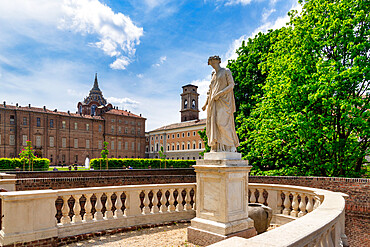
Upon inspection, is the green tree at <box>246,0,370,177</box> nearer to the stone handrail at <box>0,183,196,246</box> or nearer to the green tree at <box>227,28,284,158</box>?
the green tree at <box>227,28,284,158</box>

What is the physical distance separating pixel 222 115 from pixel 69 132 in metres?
67.5

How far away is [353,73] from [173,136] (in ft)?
227

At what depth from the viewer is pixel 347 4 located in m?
11.8

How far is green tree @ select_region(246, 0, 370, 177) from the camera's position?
11070 mm

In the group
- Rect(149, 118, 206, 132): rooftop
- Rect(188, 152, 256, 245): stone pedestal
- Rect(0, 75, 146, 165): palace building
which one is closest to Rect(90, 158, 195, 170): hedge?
Rect(149, 118, 206, 132): rooftop

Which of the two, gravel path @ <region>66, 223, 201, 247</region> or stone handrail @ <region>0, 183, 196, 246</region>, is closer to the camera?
stone handrail @ <region>0, 183, 196, 246</region>

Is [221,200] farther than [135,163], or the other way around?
[135,163]

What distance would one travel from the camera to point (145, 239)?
19.5 ft

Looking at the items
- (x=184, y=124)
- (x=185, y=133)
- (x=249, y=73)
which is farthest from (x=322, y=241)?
(x=184, y=124)

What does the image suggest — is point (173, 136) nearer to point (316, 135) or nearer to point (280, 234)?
point (316, 135)

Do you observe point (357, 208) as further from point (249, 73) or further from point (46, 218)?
point (249, 73)

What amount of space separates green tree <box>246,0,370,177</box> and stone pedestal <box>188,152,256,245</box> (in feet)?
23.4

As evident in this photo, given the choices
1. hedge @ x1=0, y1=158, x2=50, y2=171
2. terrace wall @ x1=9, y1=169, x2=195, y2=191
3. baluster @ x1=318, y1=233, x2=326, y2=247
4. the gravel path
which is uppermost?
baluster @ x1=318, y1=233, x2=326, y2=247

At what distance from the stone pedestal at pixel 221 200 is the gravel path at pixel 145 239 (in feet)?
1.52
